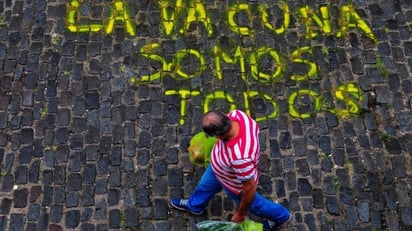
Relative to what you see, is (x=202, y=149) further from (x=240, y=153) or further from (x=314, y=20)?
(x=314, y=20)

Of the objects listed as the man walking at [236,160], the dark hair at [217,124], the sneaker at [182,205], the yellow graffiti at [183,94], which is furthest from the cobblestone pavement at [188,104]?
the dark hair at [217,124]

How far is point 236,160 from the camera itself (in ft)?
16.1

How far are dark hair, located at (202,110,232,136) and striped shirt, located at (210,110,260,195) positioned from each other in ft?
0.46

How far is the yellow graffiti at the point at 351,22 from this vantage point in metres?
7.61

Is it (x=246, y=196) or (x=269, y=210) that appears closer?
(x=246, y=196)

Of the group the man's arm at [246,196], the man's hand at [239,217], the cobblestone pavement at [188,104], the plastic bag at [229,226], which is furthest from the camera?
the cobblestone pavement at [188,104]

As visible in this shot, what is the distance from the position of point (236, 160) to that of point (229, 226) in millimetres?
1018

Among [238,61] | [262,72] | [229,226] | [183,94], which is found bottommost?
[229,226]

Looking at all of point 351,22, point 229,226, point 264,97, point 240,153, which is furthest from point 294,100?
point 240,153

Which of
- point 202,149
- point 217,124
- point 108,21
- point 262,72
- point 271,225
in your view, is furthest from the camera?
point 108,21

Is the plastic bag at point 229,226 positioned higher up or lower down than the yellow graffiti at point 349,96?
lower down

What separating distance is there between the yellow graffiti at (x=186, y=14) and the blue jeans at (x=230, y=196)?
94.3 inches

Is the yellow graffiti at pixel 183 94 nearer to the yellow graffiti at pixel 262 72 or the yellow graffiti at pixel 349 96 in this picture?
the yellow graffiti at pixel 262 72

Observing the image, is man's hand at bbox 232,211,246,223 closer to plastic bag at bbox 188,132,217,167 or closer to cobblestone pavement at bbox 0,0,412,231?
plastic bag at bbox 188,132,217,167
